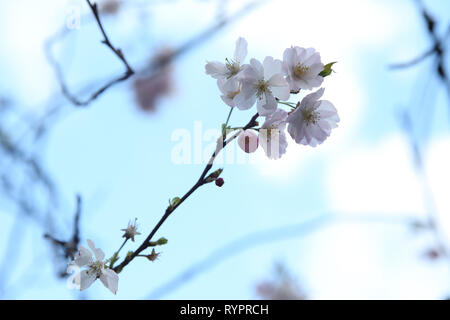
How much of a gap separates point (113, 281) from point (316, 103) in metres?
0.60

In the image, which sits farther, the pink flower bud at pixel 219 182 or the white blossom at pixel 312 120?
the white blossom at pixel 312 120

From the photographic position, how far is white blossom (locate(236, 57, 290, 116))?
3.17 ft

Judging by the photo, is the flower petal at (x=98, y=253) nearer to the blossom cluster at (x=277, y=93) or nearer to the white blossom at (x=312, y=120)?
the blossom cluster at (x=277, y=93)

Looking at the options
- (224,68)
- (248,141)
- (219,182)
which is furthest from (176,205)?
(224,68)

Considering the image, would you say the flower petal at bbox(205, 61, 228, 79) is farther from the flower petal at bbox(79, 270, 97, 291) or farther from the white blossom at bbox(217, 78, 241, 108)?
the flower petal at bbox(79, 270, 97, 291)

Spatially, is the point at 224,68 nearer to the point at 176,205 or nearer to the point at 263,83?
the point at 263,83

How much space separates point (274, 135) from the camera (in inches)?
42.1

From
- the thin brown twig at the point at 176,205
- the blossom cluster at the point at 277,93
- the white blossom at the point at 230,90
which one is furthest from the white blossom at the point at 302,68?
the thin brown twig at the point at 176,205

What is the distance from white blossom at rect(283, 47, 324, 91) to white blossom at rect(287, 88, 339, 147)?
0.06m

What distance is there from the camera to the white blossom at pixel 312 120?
106 cm

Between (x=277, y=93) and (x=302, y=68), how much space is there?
2.9 inches

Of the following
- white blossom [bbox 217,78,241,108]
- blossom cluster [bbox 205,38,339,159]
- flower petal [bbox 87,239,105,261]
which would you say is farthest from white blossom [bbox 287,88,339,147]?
flower petal [bbox 87,239,105,261]
